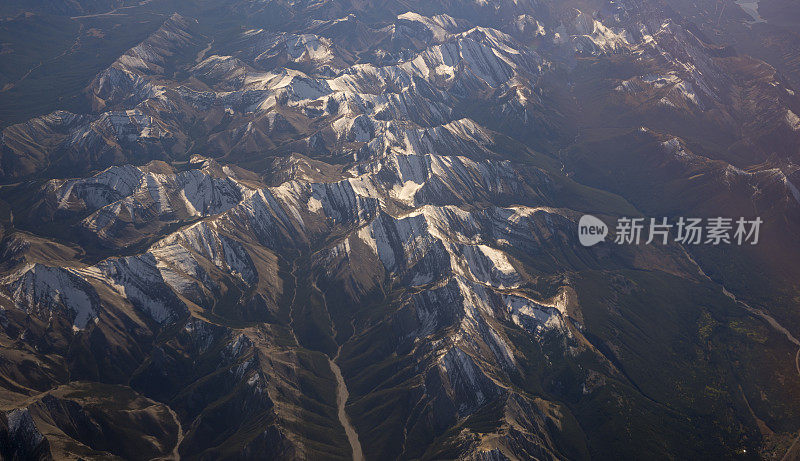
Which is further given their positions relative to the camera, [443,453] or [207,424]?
[207,424]

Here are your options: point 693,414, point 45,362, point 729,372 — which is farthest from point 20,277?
point 729,372

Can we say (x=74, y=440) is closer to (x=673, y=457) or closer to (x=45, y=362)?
(x=45, y=362)

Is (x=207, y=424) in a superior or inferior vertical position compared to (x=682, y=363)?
superior

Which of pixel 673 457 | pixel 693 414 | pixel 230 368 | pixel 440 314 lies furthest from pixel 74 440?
pixel 693 414

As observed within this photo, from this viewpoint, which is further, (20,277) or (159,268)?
(159,268)

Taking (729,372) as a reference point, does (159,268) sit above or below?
above

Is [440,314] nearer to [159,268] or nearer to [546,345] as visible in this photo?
[546,345]

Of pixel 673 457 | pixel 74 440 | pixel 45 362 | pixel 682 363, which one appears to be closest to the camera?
pixel 74 440

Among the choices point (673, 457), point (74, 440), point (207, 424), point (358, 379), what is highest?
point (74, 440)

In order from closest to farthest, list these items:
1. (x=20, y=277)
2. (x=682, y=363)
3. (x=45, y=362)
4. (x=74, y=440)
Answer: (x=74, y=440) → (x=45, y=362) → (x=20, y=277) → (x=682, y=363)
